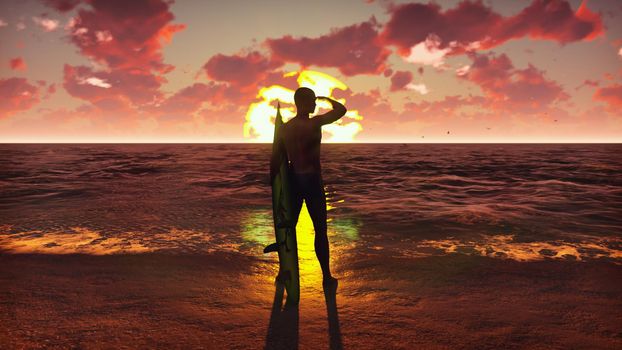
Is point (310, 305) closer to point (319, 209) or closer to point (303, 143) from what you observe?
point (319, 209)

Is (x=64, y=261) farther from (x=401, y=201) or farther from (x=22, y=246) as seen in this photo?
(x=401, y=201)

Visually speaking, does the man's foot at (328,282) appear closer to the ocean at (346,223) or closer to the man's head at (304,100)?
the ocean at (346,223)

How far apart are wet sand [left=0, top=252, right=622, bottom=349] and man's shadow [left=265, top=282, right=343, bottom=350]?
2cm

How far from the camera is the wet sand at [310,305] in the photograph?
117 inches

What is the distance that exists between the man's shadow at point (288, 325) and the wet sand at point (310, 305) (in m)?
0.02

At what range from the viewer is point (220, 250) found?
5.80m

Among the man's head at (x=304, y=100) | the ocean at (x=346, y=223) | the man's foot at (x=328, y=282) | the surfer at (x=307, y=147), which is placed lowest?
the ocean at (x=346, y=223)

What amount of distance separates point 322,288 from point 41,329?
2.59 meters

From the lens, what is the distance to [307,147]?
390cm

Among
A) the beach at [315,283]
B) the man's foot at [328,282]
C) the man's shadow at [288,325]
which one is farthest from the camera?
the man's foot at [328,282]

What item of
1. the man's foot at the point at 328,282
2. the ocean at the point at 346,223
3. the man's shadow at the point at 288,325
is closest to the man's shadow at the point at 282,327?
the man's shadow at the point at 288,325

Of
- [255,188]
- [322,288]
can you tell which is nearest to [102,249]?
[322,288]

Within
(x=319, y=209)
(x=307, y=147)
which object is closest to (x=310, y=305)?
(x=319, y=209)

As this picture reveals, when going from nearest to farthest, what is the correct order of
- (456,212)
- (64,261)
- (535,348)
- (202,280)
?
1. (535,348)
2. (202,280)
3. (64,261)
4. (456,212)
